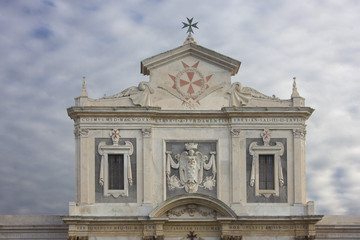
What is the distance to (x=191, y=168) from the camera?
120ft

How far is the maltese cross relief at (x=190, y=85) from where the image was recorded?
37.4m

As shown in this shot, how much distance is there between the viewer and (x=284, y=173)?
36.9 m

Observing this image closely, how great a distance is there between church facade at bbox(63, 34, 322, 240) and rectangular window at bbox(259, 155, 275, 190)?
0.14ft

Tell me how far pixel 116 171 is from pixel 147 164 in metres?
1.33

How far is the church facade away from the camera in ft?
118

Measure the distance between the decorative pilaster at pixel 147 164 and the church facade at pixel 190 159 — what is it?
41 mm

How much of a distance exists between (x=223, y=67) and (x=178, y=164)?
15.2ft

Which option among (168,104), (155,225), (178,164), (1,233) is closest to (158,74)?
(168,104)

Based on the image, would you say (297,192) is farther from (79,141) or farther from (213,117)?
(79,141)

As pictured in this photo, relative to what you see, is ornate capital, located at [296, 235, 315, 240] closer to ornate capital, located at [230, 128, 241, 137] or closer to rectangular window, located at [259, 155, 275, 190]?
rectangular window, located at [259, 155, 275, 190]

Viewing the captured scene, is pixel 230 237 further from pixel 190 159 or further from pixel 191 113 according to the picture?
pixel 191 113

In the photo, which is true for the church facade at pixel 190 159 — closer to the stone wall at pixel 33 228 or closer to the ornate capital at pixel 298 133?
the ornate capital at pixel 298 133

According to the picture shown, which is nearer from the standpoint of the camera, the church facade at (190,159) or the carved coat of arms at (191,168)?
the church facade at (190,159)

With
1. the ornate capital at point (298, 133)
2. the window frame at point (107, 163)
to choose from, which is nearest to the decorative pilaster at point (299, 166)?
the ornate capital at point (298, 133)
